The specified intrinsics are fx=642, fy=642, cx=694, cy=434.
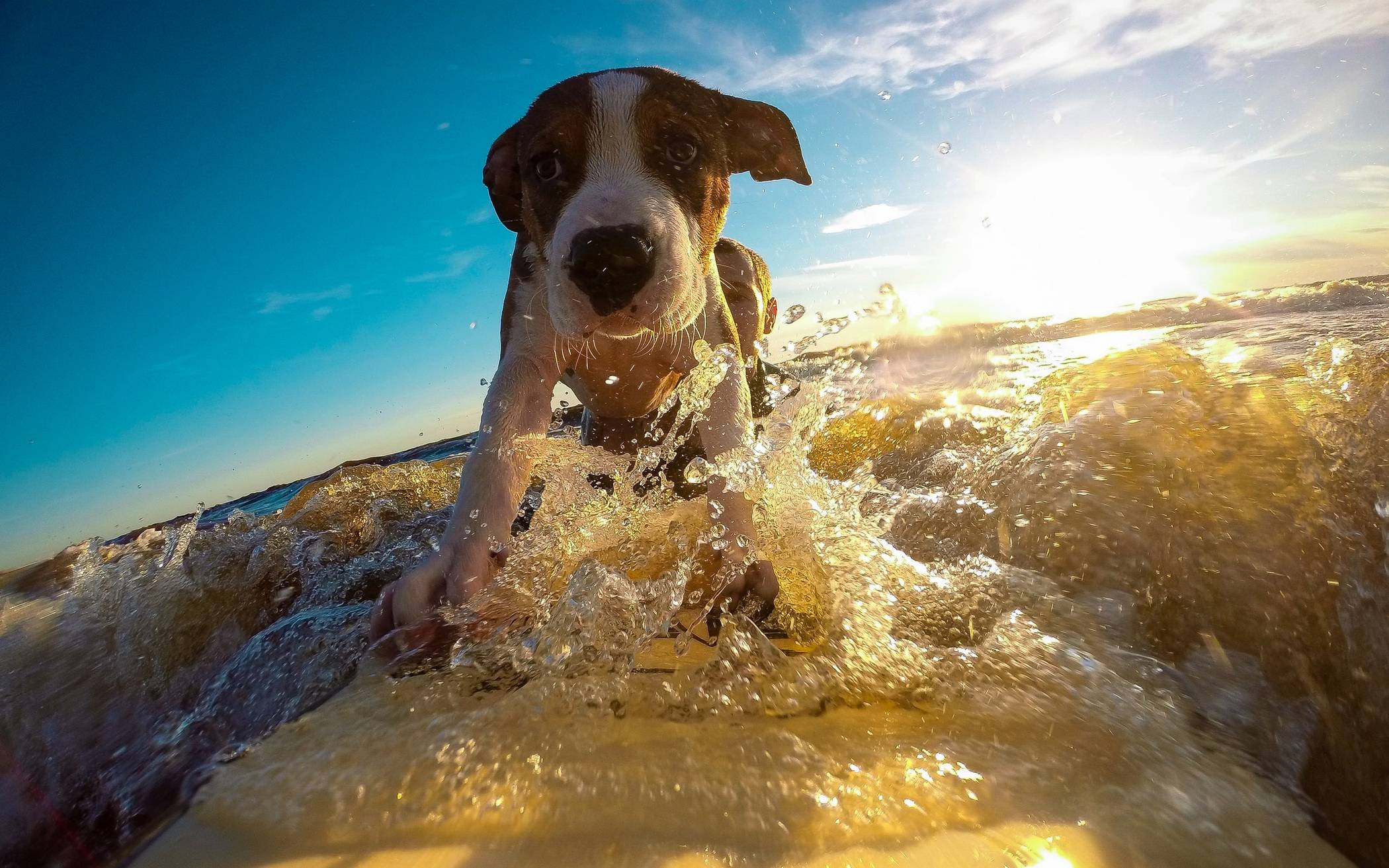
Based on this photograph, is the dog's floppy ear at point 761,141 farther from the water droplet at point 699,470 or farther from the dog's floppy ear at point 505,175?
the water droplet at point 699,470

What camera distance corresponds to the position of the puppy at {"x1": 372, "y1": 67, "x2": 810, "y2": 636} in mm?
2168

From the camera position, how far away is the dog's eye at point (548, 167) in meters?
2.54

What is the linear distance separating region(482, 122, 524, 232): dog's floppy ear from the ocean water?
1165 mm

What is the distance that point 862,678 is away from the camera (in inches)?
56.5

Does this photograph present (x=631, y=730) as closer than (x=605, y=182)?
Yes

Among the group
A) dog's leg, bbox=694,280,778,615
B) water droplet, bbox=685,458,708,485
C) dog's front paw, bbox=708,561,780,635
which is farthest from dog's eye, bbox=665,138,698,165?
dog's front paw, bbox=708,561,780,635

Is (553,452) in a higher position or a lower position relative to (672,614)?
higher

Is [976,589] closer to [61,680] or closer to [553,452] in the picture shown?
[553,452]

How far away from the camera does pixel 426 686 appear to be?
4.99 feet

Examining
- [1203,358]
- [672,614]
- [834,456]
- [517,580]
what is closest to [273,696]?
[517,580]

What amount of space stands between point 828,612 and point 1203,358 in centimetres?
277

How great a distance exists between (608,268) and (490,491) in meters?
0.90

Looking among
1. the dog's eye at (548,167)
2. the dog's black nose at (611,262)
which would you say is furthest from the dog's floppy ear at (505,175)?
the dog's black nose at (611,262)

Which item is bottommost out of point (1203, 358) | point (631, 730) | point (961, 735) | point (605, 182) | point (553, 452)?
point (961, 735)
